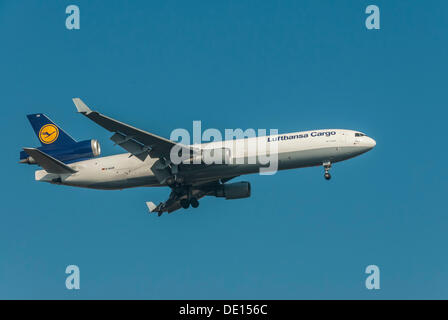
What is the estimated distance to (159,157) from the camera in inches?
2223

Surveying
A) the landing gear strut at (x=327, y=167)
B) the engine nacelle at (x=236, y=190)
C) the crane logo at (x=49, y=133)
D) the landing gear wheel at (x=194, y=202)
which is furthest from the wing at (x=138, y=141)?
the landing gear strut at (x=327, y=167)

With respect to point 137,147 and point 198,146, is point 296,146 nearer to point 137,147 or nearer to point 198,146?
point 198,146

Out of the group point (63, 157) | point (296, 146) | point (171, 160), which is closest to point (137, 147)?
point (171, 160)

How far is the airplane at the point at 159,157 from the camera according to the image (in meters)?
55.4

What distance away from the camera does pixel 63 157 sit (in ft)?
194

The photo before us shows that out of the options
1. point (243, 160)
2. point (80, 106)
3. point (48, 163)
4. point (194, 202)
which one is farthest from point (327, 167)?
point (48, 163)

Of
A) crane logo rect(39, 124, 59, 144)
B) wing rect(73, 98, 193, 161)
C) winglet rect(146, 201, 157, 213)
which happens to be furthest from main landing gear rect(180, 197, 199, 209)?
crane logo rect(39, 124, 59, 144)

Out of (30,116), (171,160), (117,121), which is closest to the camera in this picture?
(117,121)

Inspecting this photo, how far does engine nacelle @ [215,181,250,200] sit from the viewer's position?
2403 inches

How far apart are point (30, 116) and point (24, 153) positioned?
15.7 feet

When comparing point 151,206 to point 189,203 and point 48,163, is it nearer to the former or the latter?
point 189,203

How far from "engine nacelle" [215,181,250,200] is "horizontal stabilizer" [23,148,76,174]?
1212cm

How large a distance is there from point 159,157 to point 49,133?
31.7ft

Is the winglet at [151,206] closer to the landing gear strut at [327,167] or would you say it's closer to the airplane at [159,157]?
the airplane at [159,157]
